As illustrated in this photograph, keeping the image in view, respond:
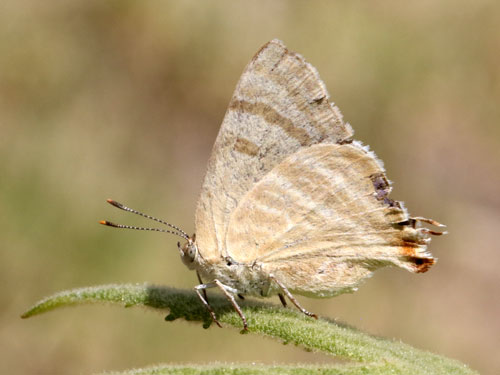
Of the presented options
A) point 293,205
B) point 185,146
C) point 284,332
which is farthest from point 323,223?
point 185,146

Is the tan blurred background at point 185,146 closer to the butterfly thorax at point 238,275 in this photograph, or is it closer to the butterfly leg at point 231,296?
the butterfly thorax at point 238,275

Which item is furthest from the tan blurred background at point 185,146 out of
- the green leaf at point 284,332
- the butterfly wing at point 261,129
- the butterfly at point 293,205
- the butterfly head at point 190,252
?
the green leaf at point 284,332

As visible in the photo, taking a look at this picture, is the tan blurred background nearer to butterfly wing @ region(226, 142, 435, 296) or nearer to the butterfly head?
the butterfly head

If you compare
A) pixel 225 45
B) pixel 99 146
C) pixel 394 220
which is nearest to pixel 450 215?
pixel 225 45

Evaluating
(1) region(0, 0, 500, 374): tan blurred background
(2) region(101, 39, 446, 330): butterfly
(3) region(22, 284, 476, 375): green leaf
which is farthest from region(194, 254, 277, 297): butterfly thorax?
(1) region(0, 0, 500, 374): tan blurred background

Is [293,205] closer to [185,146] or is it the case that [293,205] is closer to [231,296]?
[231,296]

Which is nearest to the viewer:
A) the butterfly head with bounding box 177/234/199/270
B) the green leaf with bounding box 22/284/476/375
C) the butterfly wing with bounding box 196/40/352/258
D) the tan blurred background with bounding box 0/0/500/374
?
the green leaf with bounding box 22/284/476/375

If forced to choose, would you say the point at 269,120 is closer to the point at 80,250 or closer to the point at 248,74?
the point at 248,74
